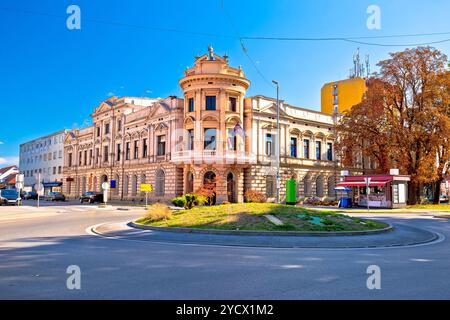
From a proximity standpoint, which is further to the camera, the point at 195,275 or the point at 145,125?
the point at 145,125

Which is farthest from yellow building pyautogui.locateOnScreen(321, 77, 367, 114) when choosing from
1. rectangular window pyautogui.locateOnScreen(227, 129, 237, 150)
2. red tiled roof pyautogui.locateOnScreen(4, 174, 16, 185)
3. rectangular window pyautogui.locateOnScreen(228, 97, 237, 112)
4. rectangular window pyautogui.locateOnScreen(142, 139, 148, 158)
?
red tiled roof pyautogui.locateOnScreen(4, 174, 16, 185)

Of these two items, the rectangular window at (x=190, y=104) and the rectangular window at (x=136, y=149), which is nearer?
the rectangular window at (x=190, y=104)

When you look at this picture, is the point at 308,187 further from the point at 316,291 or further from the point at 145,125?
the point at 316,291

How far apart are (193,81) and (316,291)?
120 ft

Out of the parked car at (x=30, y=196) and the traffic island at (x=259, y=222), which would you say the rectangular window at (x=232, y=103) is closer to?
the traffic island at (x=259, y=222)

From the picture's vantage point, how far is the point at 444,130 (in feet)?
123

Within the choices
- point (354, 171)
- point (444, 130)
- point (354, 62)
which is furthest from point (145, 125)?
point (354, 62)

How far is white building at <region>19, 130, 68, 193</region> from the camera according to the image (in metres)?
75.7

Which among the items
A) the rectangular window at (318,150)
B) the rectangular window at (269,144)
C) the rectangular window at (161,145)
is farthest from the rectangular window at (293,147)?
the rectangular window at (161,145)

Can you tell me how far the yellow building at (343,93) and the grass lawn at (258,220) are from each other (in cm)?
4630

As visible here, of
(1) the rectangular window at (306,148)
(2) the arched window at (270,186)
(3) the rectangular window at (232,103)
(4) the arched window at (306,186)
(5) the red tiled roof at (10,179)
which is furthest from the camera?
(5) the red tiled roof at (10,179)

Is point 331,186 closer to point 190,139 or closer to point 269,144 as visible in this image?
point 269,144

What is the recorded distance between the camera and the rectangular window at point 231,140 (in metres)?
40.1

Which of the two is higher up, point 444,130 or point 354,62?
point 354,62
